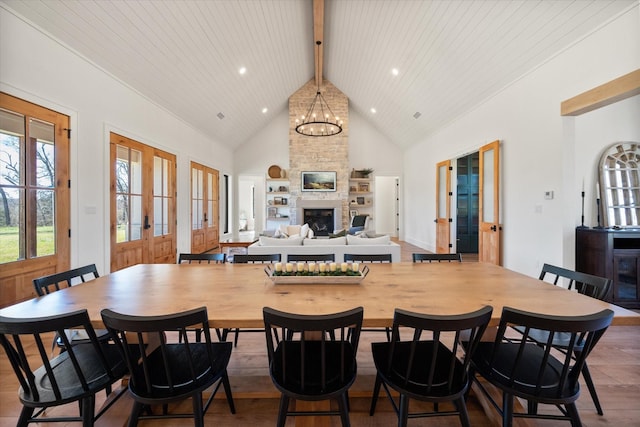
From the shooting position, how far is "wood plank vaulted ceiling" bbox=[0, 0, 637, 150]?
119 inches

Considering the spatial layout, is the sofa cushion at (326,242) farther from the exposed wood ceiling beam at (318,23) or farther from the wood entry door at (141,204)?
the exposed wood ceiling beam at (318,23)

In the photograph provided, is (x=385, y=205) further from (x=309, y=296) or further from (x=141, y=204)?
(x=309, y=296)

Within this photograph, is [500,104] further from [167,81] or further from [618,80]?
[167,81]

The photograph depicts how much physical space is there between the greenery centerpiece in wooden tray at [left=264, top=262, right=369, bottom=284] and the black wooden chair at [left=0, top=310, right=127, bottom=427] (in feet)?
2.99

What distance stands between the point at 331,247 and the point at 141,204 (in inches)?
126

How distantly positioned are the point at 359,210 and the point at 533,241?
18.8ft

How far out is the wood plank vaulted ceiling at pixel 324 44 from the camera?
3021mm

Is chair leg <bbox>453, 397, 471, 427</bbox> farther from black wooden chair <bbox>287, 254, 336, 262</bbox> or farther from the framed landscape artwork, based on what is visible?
the framed landscape artwork

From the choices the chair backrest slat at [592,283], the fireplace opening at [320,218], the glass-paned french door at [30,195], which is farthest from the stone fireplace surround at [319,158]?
the chair backrest slat at [592,283]

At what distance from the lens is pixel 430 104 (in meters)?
5.67

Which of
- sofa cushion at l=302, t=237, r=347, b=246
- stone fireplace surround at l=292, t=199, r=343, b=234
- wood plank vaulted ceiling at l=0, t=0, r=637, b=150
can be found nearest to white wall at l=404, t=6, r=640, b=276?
wood plank vaulted ceiling at l=0, t=0, r=637, b=150

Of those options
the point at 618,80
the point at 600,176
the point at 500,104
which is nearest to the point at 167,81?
the point at 500,104

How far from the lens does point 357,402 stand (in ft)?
5.82

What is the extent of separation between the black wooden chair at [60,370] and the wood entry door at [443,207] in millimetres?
5940
